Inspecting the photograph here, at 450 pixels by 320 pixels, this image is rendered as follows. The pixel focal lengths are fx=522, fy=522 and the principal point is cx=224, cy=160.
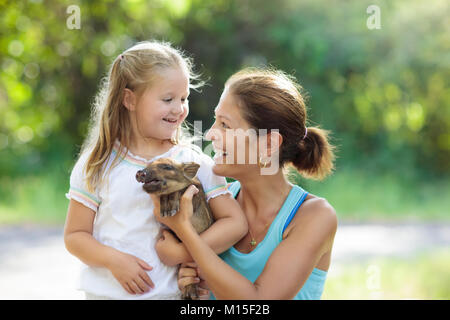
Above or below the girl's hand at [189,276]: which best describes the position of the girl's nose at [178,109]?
above

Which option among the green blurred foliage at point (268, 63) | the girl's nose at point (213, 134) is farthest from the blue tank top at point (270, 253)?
the green blurred foliage at point (268, 63)

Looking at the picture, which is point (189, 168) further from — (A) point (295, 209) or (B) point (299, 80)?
(B) point (299, 80)

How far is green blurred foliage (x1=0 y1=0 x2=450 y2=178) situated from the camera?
9.99 metres

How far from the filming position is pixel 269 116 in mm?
2566

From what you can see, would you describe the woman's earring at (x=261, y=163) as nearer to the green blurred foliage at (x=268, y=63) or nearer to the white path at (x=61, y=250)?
the white path at (x=61, y=250)

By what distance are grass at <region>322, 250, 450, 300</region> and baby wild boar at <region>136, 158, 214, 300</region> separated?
334 cm

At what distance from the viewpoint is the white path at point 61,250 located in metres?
6.41

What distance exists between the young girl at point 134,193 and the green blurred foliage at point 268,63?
6.91m

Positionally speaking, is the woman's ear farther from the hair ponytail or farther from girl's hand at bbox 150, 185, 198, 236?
girl's hand at bbox 150, 185, 198, 236

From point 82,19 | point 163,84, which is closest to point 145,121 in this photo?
point 163,84

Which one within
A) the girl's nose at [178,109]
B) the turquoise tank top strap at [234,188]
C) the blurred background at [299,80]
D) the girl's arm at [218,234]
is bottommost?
the girl's arm at [218,234]

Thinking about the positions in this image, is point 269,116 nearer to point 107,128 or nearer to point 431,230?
point 107,128

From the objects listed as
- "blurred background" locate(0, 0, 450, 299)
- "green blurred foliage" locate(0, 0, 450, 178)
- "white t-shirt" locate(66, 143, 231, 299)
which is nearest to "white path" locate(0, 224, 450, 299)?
"blurred background" locate(0, 0, 450, 299)

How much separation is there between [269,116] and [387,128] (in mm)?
9524
